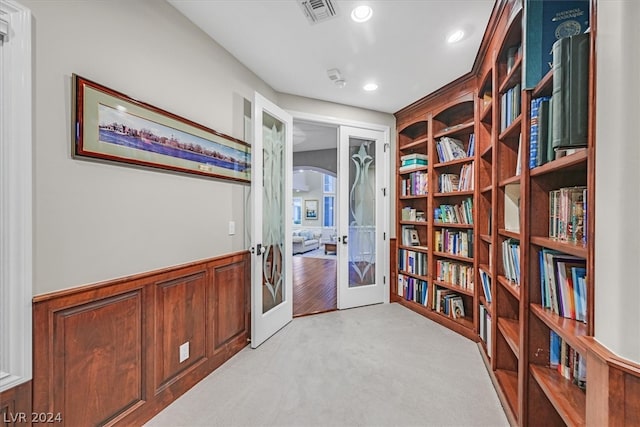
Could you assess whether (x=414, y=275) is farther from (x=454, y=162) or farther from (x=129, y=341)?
(x=129, y=341)

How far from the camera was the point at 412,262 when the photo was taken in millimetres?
3490

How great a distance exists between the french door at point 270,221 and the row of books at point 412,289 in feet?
4.97

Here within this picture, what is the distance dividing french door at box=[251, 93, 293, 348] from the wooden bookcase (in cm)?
162

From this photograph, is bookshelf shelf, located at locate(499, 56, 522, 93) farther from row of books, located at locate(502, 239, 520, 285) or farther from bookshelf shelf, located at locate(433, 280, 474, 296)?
bookshelf shelf, located at locate(433, 280, 474, 296)

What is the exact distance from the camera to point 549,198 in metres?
1.36

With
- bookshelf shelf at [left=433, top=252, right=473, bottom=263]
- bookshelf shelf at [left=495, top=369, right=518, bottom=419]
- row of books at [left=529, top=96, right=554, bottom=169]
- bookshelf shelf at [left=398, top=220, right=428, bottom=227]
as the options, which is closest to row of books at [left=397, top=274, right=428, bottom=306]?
bookshelf shelf at [left=433, top=252, right=473, bottom=263]

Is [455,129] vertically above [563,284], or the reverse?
[455,129]

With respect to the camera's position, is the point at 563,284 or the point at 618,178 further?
the point at 563,284

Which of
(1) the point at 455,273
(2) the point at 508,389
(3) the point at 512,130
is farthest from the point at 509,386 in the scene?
(3) the point at 512,130

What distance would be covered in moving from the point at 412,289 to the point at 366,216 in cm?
110

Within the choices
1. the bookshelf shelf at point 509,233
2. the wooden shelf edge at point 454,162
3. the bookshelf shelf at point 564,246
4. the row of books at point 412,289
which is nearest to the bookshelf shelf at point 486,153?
the wooden shelf edge at point 454,162

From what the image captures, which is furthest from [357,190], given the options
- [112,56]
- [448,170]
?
[112,56]

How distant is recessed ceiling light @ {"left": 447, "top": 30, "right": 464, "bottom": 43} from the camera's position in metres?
2.03

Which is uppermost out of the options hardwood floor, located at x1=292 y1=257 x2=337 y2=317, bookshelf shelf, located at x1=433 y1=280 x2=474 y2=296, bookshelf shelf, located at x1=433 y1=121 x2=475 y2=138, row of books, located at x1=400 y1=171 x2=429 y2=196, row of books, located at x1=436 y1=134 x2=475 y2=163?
bookshelf shelf, located at x1=433 y1=121 x2=475 y2=138
